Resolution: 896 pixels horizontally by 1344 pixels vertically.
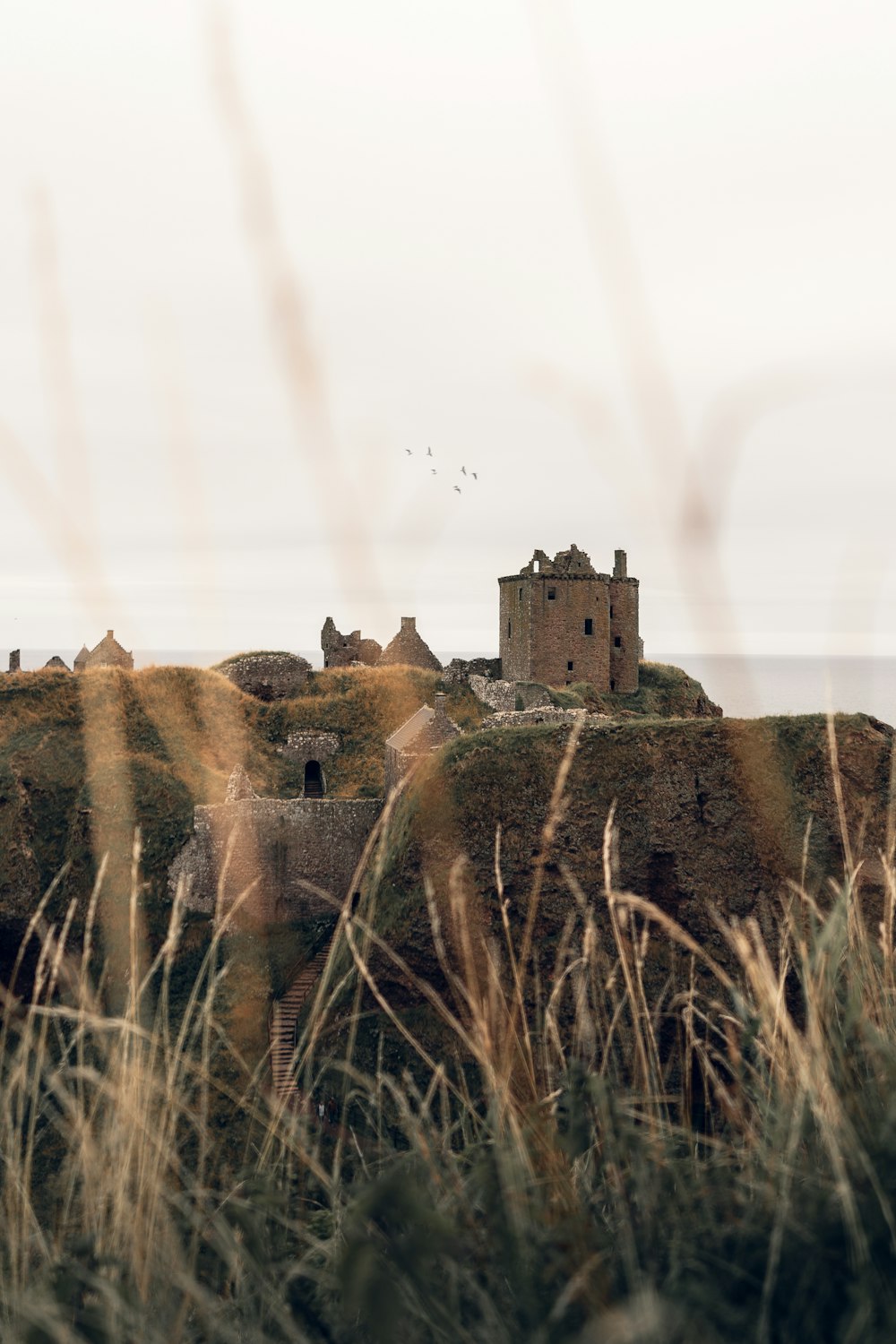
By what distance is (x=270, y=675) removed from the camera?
40875 mm

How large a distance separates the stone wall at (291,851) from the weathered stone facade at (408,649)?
21735 mm

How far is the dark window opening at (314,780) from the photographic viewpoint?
34.7 m

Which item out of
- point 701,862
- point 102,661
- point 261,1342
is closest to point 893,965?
point 261,1342

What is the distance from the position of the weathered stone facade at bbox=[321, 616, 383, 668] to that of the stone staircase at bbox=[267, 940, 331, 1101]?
2549 cm

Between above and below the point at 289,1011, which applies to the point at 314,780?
above

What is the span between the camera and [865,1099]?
494cm

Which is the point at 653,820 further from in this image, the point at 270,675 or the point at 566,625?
the point at 566,625

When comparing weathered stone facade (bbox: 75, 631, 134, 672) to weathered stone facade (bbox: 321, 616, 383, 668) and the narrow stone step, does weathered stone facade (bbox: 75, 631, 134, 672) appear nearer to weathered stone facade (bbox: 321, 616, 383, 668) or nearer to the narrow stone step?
weathered stone facade (bbox: 321, 616, 383, 668)

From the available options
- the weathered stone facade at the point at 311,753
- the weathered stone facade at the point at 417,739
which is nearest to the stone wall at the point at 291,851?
the weathered stone facade at the point at 417,739

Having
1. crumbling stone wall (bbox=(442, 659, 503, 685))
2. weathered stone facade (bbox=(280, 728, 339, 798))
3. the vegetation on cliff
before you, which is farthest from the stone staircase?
crumbling stone wall (bbox=(442, 659, 503, 685))

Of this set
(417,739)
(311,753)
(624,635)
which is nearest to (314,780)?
(311,753)

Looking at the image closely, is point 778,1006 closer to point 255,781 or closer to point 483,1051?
point 483,1051

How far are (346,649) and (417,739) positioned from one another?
23.0 m

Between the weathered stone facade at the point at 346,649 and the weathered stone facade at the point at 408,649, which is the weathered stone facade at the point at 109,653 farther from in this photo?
the weathered stone facade at the point at 408,649
